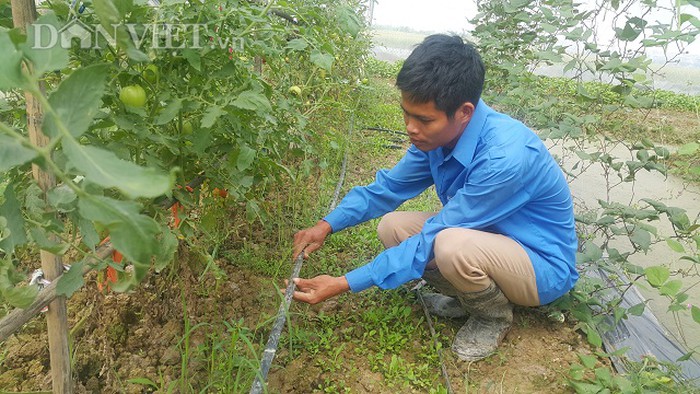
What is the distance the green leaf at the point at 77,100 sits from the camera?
1.49 feet

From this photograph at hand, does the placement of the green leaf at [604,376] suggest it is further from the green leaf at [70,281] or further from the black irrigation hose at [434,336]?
the green leaf at [70,281]

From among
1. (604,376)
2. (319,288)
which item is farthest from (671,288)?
(319,288)

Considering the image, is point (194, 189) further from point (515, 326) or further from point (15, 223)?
point (515, 326)

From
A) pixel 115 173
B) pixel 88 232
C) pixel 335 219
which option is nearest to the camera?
pixel 115 173

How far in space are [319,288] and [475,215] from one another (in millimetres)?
520

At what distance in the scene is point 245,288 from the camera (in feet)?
5.94

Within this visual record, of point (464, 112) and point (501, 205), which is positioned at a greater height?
point (464, 112)

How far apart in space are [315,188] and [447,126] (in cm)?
126

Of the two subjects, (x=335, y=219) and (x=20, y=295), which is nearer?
(x=20, y=295)

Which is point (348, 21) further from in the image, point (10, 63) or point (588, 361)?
point (588, 361)

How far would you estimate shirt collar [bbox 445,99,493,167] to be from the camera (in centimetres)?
157

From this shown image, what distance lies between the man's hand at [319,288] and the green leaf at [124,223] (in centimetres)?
102

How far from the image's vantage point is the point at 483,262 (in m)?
1.54

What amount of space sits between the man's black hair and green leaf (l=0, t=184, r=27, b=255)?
1011mm
